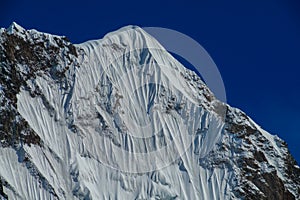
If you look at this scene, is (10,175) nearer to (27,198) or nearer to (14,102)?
(27,198)

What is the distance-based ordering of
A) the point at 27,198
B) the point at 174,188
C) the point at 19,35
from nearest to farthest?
the point at 27,198 → the point at 174,188 → the point at 19,35

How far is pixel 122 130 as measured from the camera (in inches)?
6506

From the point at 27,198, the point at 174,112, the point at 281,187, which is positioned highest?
the point at 174,112

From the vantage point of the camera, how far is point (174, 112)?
563ft

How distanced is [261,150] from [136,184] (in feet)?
82.9

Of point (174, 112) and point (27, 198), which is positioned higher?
point (174, 112)

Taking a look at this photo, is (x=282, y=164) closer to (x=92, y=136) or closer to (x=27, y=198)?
A: (x=92, y=136)

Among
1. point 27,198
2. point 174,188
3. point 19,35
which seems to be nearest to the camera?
point 27,198

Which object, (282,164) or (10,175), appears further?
(282,164)

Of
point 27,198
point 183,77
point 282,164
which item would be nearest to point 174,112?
point 183,77

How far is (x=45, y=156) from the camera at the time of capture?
15612 centimetres

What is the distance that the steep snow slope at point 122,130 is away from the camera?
156m

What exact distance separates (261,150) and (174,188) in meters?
20.6

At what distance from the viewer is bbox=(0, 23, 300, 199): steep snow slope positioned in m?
156
